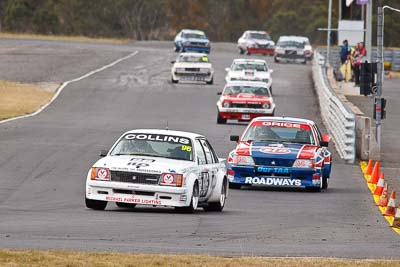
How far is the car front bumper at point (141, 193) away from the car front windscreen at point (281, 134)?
6.55 m

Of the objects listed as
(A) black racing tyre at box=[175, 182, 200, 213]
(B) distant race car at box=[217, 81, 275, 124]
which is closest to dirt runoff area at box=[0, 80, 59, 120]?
(B) distant race car at box=[217, 81, 275, 124]

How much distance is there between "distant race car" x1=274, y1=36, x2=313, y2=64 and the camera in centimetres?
7419

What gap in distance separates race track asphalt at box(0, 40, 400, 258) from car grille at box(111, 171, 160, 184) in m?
0.47

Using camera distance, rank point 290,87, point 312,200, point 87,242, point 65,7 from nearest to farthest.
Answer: point 87,242 < point 312,200 < point 290,87 < point 65,7

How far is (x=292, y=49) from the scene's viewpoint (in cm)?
7438

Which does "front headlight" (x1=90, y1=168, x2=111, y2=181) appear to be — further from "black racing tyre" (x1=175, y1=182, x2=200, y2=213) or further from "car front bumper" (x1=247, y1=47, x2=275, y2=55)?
"car front bumper" (x1=247, y1=47, x2=275, y2=55)

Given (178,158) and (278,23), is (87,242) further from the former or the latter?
(278,23)

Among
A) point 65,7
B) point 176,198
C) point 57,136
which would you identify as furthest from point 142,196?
point 65,7

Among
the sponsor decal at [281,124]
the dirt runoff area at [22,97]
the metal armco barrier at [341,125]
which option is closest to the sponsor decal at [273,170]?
→ the sponsor decal at [281,124]

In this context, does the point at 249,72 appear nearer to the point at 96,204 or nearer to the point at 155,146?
the point at 155,146

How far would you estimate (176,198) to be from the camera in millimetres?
17266

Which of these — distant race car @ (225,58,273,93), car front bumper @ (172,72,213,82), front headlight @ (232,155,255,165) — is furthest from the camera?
car front bumper @ (172,72,213,82)

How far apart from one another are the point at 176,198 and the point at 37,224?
2557 millimetres

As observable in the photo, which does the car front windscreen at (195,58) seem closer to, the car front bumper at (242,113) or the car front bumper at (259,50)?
the car front bumper at (242,113)
